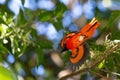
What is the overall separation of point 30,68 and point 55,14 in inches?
51.5

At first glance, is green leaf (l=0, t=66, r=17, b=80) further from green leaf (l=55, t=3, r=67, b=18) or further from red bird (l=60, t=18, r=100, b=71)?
green leaf (l=55, t=3, r=67, b=18)

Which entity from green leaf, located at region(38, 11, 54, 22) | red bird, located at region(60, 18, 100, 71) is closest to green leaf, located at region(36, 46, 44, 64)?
green leaf, located at region(38, 11, 54, 22)

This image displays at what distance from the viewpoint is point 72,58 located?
88 cm

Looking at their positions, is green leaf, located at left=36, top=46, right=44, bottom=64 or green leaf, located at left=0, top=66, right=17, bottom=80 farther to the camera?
green leaf, located at left=36, top=46, right=44, bottom=64

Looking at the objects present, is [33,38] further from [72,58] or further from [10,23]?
[72,58]

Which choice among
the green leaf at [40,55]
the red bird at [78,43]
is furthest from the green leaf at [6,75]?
the green leaf at [40,55]

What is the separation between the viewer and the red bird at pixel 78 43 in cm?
76

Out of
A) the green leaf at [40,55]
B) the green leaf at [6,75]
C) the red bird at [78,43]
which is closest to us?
the green leaf at [6,75]

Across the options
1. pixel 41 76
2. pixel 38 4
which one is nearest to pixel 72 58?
pixel 38 4

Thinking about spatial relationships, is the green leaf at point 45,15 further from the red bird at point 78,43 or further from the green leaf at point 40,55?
the red bird at point 78,43

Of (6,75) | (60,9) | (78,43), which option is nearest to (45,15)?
(60,9)

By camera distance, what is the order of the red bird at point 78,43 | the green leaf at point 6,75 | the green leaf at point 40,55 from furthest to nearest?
1. the green leaf at point 40,55
2. the red bird at point 78,43
3. the green leaf at point 6,75

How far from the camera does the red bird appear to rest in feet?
2.48

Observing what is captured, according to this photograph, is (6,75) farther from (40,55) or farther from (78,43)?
(40,55)
